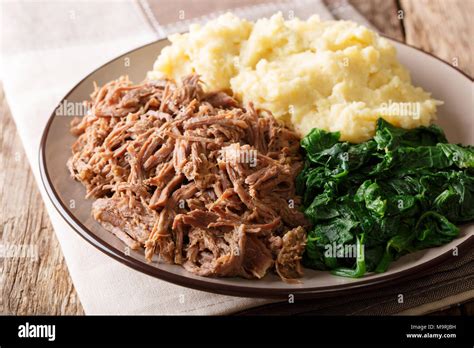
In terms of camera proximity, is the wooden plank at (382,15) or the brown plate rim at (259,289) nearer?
the brown plate rim at (259,289)

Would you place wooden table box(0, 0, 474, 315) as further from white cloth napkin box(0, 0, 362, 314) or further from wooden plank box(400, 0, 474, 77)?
white cloth napkin box(0, 0, 362, 314)

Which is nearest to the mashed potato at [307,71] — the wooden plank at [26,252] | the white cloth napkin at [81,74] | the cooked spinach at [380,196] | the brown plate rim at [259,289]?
the cooked spinach at [380,196]

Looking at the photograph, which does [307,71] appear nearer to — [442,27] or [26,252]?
[26,252]

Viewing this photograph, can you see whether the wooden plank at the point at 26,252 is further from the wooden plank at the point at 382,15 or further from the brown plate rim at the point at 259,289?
the wooden plank at the point at 382,15

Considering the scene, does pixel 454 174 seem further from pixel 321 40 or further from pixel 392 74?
pixel 321 40

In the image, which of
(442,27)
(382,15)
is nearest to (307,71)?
(382,15)
